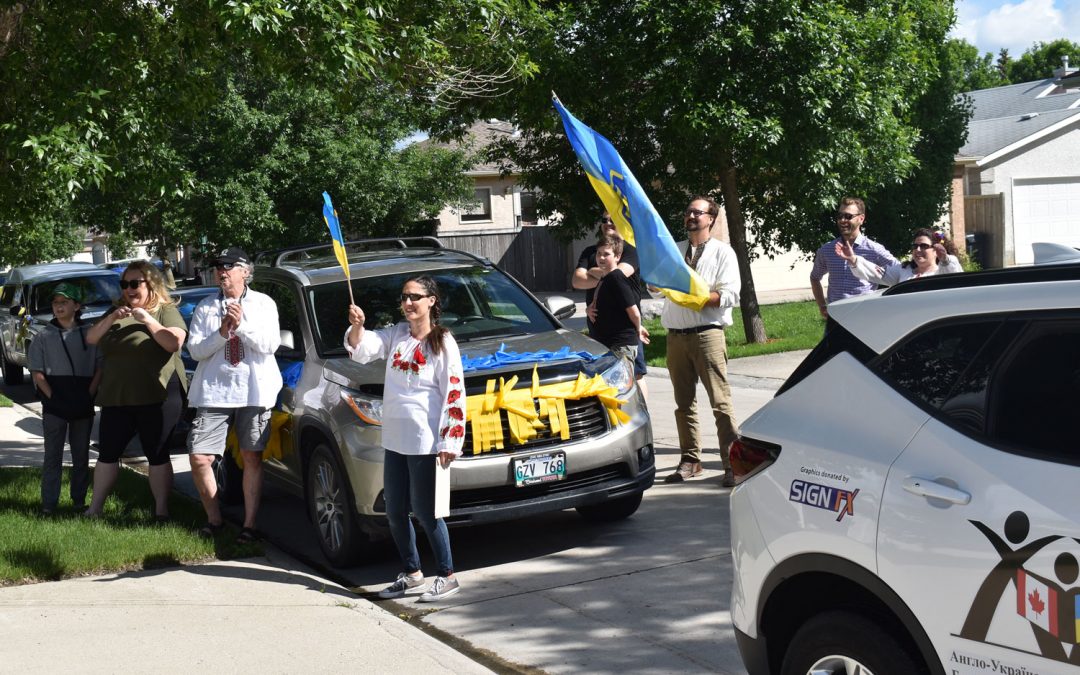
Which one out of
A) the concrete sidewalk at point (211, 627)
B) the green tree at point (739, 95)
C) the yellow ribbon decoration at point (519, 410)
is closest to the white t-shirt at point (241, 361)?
the concrete sidewalk at point (211, 627)

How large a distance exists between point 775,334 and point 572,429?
1279 centimetres

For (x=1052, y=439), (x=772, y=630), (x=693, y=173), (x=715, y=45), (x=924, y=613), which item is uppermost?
(x=715, y=45)

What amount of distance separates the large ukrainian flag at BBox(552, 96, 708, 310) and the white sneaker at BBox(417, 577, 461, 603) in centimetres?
210

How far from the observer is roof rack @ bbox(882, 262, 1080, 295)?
10.6ft

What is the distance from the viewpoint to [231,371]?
24.0ft

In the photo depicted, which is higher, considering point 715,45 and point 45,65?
point 715,45

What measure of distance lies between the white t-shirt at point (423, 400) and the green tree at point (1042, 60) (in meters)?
90.7

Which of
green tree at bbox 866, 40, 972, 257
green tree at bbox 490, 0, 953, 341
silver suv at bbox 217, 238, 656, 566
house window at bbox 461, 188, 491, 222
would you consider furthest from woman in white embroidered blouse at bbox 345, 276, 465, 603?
house window at bbox 461, 188, 491, 222

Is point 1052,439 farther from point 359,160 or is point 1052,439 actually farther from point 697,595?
point 359,160

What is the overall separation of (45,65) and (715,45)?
8.77m

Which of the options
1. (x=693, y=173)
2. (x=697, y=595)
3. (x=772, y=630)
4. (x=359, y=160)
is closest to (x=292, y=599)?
(x=697, y=595)

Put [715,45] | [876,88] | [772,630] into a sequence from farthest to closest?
[876,88] → [715,45] → [772,630]

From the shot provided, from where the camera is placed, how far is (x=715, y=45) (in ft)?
49.0

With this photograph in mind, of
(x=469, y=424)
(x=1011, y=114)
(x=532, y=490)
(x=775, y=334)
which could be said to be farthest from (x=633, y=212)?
(x=1011, y=114)
